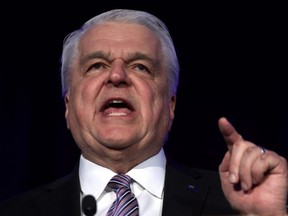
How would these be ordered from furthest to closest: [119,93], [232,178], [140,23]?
[140,23]
[119,93]
[232,178]

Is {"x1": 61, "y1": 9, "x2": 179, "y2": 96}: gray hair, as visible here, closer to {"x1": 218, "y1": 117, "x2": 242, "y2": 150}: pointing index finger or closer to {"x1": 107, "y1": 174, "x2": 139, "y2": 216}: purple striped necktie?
{"x1": 107, "y1": 174, "x2": 139, "y2": 216}: purple striped necktie

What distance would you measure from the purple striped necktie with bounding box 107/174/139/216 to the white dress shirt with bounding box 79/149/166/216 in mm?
56

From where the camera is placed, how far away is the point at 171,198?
6.84 feet

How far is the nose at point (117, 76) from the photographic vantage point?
2.12 m

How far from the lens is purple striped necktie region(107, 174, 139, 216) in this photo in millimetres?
1996

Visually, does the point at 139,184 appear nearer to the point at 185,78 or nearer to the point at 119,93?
the point at 119,93

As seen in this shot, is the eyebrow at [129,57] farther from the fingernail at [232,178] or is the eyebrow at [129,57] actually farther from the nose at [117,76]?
the fingernail at [232,178]

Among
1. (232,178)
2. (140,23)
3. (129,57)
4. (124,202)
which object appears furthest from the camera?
(140,23)

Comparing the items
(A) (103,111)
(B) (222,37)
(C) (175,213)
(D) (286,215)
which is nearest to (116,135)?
(A) (103,111)

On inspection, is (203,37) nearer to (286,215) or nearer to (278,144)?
(278,144)

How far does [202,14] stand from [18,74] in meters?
0.97

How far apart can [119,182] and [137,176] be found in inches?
3.6

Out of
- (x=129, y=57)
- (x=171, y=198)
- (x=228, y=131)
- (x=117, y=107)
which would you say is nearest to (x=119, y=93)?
(x=117, y=107)

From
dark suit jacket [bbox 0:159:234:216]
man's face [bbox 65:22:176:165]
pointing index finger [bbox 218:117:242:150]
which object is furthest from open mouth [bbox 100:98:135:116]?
pointing index finger [bbox 218:117:242:150]
